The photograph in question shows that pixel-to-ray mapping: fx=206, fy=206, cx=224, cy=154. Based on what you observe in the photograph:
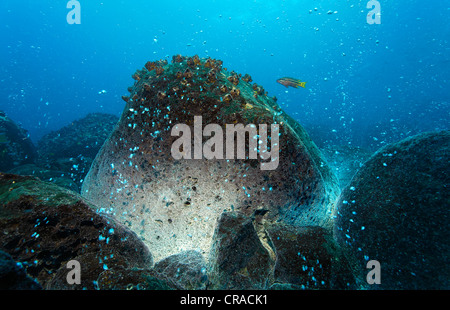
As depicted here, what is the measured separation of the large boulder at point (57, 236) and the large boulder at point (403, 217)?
9.23ft

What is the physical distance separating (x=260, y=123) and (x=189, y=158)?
1.20 meters

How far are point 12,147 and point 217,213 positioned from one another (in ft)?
39.3

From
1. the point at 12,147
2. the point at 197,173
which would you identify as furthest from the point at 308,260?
the point at 12,147

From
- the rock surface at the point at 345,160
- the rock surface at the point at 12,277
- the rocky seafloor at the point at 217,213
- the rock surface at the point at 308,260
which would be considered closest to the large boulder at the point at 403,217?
the rocky seafloor at the point at 217,213

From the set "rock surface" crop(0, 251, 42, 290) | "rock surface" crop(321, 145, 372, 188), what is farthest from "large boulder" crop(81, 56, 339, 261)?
"rock surface" crop(321, 145, 372, 188)

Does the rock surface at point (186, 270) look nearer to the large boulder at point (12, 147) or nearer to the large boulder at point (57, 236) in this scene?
the large boulder at point (57, 236)

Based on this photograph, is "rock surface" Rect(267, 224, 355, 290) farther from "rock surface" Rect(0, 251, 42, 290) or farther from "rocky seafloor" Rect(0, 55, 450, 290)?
"rock surface" Rect(0, 251, 42, 290)

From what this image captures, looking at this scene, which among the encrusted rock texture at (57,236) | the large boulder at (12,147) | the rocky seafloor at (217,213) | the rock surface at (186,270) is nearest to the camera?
the encrusted rock texture at (57,236)

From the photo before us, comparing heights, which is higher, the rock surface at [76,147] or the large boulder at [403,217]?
the rock surface at [76,147]

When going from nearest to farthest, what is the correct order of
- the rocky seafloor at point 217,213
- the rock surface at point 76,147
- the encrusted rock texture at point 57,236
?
the encrusted rock texture at point 57,236 → the rocky seafloor at point 217,213 → the rock surface at point 76,147

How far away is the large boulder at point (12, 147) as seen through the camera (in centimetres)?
938

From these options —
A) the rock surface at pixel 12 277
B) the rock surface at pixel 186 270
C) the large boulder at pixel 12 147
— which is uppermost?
the large boulder at pixel 12 147

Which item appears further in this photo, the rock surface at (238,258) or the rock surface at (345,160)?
the rock surface at (345,160)

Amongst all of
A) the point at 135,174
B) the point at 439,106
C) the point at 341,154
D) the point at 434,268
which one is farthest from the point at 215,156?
the point at 439,106
